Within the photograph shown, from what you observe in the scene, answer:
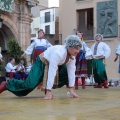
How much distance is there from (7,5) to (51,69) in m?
12.1

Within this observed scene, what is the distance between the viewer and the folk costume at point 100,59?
10344mm

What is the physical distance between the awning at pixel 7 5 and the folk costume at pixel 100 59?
7388 millimetres

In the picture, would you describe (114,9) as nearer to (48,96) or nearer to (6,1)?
(6,1)

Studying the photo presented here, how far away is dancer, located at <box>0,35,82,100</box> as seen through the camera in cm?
548

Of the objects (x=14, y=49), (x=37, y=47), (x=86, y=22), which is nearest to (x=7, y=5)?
(x=14, y=49)

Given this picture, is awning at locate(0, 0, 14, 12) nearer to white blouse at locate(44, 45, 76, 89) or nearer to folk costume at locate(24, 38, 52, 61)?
folk costume at locate(24, 38, 52, 61)

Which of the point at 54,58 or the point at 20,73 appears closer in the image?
the point at 54,58

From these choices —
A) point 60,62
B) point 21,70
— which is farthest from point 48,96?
point 21,70

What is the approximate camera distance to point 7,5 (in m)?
17.2

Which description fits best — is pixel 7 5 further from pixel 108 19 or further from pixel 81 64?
pixel 108 19

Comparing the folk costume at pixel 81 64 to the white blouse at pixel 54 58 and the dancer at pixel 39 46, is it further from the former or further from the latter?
the white blouse at pixel 54 58

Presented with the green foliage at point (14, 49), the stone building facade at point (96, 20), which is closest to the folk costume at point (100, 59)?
the green foliage at point (14, 49)

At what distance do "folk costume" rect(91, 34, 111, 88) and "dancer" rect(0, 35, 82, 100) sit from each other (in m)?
4.36

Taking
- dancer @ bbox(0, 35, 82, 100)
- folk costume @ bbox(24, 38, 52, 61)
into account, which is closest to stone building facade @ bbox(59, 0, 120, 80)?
folk costume @ bbox(24, 38, 52, 61)
